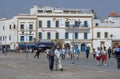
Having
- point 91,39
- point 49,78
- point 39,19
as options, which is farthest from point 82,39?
point 49,78

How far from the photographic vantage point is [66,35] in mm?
107875

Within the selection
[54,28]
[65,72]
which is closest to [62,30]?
[54,28]

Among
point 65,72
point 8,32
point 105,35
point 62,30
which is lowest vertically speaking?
point 65,72

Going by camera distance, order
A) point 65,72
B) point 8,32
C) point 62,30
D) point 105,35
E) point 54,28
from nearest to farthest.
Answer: point 65,72 < point 54,28 < point 62,30 < point 105,35 < point 8,32

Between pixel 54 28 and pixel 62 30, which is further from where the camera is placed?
pixel 62 30

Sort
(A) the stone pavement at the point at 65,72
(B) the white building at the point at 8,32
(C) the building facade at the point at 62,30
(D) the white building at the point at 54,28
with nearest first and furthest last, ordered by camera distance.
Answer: (A) the stone pavement at the point at 65,72, (D) the white building at the point at 54,28, (C) the building facade at the point at 62,30, (B) the white building at the point at 8,32

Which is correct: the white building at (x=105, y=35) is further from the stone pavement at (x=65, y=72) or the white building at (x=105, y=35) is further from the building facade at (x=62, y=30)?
the stone pavement at (x=65, y=72)

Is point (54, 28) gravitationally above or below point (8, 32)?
above

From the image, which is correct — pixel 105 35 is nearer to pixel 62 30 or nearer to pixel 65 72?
pixel 62 30

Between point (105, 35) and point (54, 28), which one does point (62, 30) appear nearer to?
point (54, 28)

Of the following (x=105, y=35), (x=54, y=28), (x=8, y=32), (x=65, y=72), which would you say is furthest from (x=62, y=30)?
(x=65, y=72)

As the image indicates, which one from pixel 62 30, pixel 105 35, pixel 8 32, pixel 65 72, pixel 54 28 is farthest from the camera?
pixel 8 32

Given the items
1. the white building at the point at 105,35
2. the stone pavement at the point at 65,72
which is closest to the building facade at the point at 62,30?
the white building at the point at 105,35

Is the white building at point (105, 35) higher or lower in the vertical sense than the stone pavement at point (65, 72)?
higher
